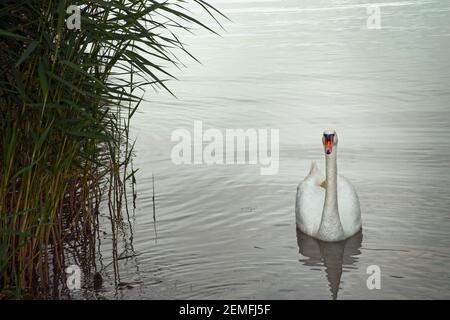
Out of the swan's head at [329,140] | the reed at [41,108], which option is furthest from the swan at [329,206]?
the reed at [41,108]

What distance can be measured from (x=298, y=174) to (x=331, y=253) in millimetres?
2621

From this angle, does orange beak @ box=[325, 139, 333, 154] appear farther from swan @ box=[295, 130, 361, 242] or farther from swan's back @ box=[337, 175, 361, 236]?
swan's back @ box=[337, 175, 361, 236]

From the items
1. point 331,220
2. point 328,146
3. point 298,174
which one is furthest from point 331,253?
point 298,174

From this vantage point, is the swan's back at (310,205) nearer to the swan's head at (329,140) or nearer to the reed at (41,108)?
the swan's head at (329,140)

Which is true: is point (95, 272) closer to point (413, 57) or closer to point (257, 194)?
point (257, 194)

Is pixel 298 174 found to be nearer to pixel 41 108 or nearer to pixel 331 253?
pixel 331 253

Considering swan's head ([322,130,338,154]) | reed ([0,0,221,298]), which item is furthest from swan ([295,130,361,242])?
reed ([0,0,221,298])

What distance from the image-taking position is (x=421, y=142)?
12.5m

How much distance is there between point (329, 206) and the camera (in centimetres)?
893

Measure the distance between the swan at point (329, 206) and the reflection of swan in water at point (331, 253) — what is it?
53 mm

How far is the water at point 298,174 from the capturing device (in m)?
8.01

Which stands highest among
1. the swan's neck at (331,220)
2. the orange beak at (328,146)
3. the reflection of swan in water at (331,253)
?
the orange beak at (328,146)

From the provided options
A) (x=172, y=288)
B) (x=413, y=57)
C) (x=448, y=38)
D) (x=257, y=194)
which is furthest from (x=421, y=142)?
(x=448, y=38)

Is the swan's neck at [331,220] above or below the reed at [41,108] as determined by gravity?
below
